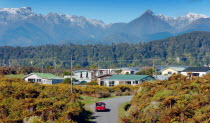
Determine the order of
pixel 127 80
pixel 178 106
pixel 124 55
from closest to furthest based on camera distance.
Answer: pixel 178 106, pixel 127 80, pixel 124 55

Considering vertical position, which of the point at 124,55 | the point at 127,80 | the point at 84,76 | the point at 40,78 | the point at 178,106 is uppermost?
the point at 124,55

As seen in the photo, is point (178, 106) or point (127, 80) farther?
point (127, 80)

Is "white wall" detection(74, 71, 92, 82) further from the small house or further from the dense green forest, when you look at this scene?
the dense green forest

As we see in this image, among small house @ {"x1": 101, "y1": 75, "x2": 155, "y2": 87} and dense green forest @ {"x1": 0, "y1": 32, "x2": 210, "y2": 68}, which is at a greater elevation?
Answer: dense green forest @ {"x1": 0, "y1": 32, "x2": 210, "y2": 68}

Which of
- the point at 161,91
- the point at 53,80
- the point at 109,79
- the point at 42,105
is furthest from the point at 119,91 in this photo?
the point at 42,105

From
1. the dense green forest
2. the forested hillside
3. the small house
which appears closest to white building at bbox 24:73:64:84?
the small house

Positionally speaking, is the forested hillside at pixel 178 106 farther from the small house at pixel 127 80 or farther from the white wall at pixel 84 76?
the white wall at pixel 84 76

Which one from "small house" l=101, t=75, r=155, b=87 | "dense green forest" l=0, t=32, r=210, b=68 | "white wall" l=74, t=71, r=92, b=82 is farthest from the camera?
"dense green forest" l=0, t=32, r=210, b=68

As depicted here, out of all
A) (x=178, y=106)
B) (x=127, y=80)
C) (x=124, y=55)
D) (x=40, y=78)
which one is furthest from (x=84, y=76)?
(x=124, y=55)

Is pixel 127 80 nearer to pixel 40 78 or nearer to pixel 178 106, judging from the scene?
pixel 40 78

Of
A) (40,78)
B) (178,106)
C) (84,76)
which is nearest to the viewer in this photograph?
(178,106)

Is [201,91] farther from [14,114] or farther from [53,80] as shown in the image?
[53,80]

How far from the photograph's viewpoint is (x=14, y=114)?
2497cm

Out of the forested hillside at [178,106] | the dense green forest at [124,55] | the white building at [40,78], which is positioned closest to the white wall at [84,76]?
the white building at [40,78]
